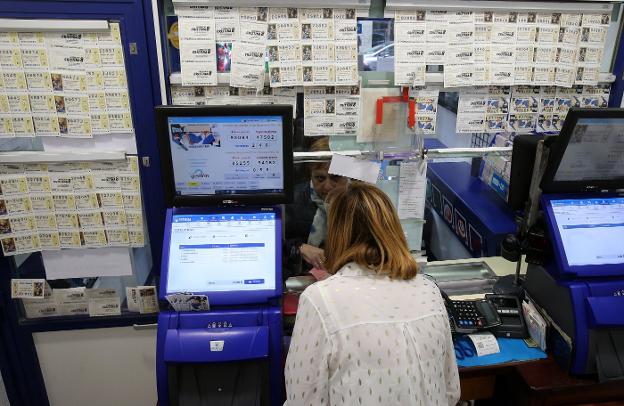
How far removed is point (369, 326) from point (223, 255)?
65cm

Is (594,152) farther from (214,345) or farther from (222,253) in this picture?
(214,345)

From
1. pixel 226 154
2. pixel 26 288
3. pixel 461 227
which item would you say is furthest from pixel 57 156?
pixel 461 227

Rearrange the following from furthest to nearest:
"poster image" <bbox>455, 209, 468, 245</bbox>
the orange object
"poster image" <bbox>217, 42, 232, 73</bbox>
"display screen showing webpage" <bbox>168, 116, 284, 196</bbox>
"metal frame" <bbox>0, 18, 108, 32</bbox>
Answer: "poster image" <bbox>455, 209, 468, 245</bbox>, the orange object, "poster image" <bbox>217, 42, 232, 73</bbox>, "metal frame" <bbox>0, 18, 108, 32</bbox>, "display screen showing webpage" <bbox>168, 116, 284, 196</bbox>

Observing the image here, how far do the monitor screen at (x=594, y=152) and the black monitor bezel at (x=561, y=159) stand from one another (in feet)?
0.05

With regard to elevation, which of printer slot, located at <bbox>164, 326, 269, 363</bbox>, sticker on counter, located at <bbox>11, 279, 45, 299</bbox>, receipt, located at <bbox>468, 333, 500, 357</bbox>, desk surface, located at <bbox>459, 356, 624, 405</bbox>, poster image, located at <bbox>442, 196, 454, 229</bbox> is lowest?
desk surface, located at <bbox>459, 356, 624, 405</bbox>

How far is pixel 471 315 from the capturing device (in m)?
1.85

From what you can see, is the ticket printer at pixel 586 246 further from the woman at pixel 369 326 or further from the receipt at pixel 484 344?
the woman at pixel 369 326

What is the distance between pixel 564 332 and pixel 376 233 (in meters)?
0.89

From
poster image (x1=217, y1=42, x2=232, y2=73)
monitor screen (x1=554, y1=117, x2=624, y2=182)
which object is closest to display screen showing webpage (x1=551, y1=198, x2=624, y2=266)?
monitor screen (x1=554, y1=117, x2=624, y2=182)

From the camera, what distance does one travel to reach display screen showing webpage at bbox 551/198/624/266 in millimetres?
1768

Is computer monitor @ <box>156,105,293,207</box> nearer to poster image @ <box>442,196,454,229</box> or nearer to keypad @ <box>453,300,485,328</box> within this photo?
keypad @ <box>453,300,485,328</box>

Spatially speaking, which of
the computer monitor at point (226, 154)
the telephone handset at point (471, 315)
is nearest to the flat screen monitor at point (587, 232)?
the telephone handset at point (471, 315)

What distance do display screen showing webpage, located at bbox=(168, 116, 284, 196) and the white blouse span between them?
0.51 m

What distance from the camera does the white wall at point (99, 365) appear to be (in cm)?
225
